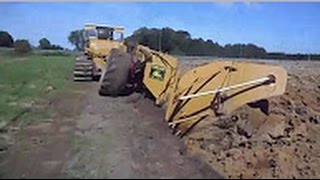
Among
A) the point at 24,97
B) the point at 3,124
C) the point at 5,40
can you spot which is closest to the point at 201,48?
the point at 5,40

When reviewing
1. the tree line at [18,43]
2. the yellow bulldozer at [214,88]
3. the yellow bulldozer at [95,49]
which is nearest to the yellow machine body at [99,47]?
the yellow bulldozer at [95,49]

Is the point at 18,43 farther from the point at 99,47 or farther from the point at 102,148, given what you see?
the point at 102,148

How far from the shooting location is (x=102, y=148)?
22.9 ft

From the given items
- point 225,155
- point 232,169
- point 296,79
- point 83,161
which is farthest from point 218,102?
point 296,79

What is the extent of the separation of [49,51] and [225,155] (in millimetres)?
39715

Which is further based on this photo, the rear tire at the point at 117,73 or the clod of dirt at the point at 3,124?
the rear tire at the point at 117,73

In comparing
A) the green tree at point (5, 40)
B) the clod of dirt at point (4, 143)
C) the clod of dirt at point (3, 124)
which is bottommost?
the green tree at point (5, 40)

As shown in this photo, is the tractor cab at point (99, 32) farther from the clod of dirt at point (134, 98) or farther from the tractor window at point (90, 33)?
the clod of dirt at point (134, 98)

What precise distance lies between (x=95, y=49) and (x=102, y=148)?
10.5 m

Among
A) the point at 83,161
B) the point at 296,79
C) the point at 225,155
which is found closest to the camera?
the point at 83,161

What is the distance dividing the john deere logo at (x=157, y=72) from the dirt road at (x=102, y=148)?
584mm

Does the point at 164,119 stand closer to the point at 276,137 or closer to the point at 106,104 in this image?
the point at 276,137

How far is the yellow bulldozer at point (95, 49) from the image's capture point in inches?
674

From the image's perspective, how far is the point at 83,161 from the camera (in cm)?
628
